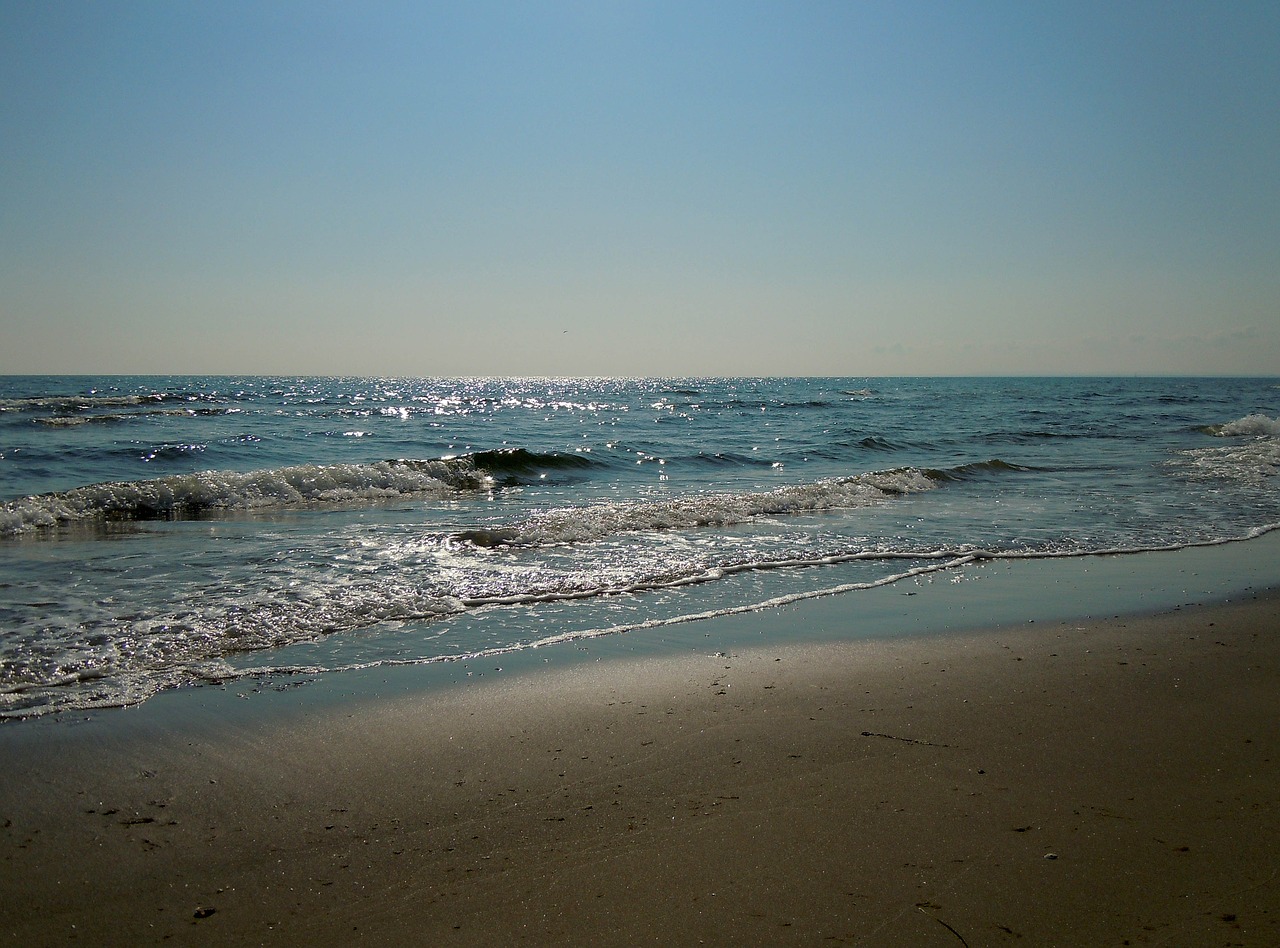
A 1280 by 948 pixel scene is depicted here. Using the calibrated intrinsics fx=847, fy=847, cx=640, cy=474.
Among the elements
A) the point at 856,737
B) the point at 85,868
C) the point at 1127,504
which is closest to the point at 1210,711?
the point at 856,737

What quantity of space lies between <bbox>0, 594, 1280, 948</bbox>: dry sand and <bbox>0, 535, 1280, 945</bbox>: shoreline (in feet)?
0.04

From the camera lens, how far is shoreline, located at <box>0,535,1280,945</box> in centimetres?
261

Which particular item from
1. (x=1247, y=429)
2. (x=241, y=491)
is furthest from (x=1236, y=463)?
(x=241, y=491)

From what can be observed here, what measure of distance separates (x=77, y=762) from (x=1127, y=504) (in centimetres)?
1332

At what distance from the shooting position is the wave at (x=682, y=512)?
32.8ft

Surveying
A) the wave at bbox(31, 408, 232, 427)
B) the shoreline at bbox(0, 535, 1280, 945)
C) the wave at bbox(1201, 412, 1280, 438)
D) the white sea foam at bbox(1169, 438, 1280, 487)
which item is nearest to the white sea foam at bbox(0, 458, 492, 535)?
the shoreline at bbox(0, 535, 1280, 945)

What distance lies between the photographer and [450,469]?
17.3 m

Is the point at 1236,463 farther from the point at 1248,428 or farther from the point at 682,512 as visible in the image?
the point at 682,512

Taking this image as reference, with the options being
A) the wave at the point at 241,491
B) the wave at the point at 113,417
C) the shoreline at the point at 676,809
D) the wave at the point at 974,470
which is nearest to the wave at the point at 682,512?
the wave at the point at 974,470

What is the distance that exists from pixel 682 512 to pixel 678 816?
8.43 m

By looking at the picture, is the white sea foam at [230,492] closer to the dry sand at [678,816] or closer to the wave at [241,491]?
the wave at [241,491]

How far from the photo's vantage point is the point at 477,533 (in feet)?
32.8

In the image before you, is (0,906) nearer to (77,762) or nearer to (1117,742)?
(77,762)

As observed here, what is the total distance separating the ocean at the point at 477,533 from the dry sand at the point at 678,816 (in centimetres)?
127
